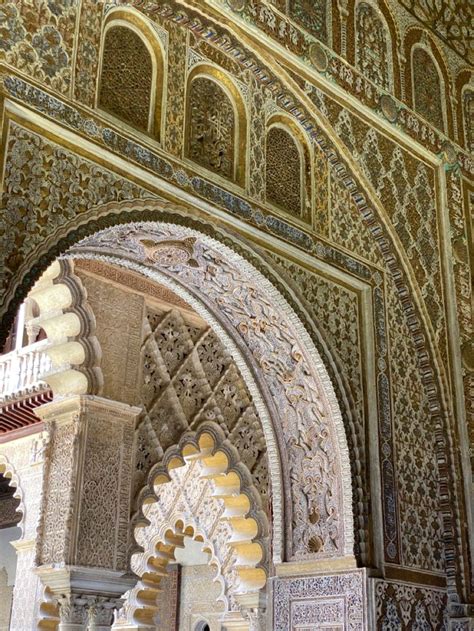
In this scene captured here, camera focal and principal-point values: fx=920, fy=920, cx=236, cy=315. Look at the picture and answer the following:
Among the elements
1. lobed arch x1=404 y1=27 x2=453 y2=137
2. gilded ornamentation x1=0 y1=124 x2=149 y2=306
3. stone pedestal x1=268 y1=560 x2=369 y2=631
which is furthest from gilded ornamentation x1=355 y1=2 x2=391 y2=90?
stone pedestal x1=268 y1=560 x2=369 y2=631

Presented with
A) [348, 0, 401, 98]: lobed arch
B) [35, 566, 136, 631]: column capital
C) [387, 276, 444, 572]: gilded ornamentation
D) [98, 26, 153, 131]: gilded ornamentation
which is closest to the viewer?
[98, 26, 153, 131]: gilded ornamentation

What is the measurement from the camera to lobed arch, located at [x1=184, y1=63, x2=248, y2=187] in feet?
17.0

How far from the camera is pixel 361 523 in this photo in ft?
17.2

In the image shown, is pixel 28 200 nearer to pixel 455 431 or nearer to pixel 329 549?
pixel 329 549

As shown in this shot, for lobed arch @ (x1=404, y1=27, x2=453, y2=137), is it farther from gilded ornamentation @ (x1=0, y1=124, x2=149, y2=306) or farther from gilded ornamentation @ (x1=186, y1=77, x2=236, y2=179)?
gilded ornamentation @ (x1=0, y1=124, x2=149, y2=306)

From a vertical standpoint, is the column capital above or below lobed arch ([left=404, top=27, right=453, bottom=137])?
below

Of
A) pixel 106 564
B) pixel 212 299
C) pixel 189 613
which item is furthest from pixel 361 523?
pixel 189 613

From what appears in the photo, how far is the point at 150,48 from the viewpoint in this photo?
4.98 meters

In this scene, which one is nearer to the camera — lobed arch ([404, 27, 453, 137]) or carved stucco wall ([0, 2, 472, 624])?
carved stucco wall ([0, 2, 472, 624])

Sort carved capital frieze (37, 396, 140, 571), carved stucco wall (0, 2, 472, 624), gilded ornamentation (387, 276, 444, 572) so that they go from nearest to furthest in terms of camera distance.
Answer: carved stucco wall (0, 2, 472, 624) → gilded ornamentation (387, 276, 444, 572) → carved capital frieze (37, 396, 140, 571)

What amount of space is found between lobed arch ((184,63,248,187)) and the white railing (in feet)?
11.3

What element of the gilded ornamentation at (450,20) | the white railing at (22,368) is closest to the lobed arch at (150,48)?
the gilded ornamentation at (450,20)

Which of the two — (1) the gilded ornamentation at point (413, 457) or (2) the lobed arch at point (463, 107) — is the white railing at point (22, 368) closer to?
(1) the gilded ornamentation at point (413, 457)

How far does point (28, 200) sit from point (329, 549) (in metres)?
2.64
